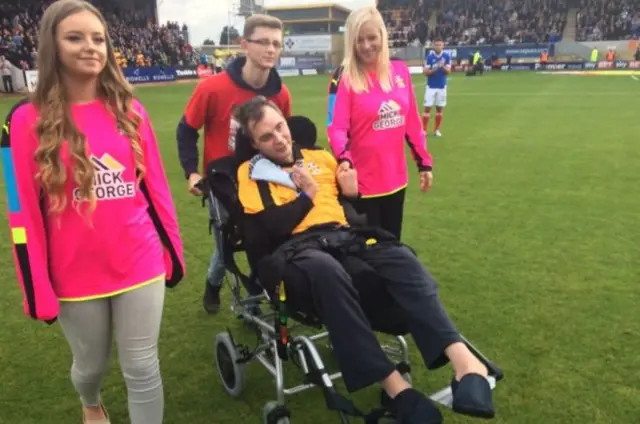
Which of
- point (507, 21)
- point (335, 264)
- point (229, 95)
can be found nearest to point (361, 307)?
point (335, 264)

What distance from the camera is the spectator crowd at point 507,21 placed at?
40969 millimetres

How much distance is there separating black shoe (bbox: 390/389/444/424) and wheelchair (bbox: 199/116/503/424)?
0.07 meters

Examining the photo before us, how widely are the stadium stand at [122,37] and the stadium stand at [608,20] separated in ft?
87.8

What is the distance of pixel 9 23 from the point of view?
91.4 ft

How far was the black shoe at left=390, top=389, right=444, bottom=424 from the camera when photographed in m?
2.11

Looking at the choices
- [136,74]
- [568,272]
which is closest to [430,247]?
[568,272]

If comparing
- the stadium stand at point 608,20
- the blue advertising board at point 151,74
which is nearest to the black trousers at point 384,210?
the blue advertising board at point 151,74

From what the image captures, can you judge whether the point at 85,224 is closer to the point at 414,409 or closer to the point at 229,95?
the point at 414,409

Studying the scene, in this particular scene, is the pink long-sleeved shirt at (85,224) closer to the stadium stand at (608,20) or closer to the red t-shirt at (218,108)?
the red t-shirt at (218,108)

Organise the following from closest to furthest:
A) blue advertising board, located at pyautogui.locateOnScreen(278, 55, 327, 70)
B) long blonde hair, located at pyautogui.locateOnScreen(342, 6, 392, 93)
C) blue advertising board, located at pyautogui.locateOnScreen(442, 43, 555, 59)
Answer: long blonde hair, located at pyautogui.locateOnScreen(342, 6, 392, 93), blue advertising board, located at pyautogui.locateOnScreen(442, 43, 555, 59), blue advertising board, located at pyautogui.locateOnScreen(278, 55, 327, 70)

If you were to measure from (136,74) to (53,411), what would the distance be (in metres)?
27.6

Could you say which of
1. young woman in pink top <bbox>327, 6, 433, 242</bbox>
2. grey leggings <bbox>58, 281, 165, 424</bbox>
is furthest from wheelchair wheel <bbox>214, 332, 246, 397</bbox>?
young woman in pink top <bbox>327, 6, 433, 242</bbox>

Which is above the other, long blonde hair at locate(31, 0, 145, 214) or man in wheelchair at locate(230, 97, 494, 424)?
long blonde hair at locate(31, 0, 145, 214)

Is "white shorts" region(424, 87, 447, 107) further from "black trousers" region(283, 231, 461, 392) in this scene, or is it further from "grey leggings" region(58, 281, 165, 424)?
"grey leggings" region(58, 281, 165, 424)
